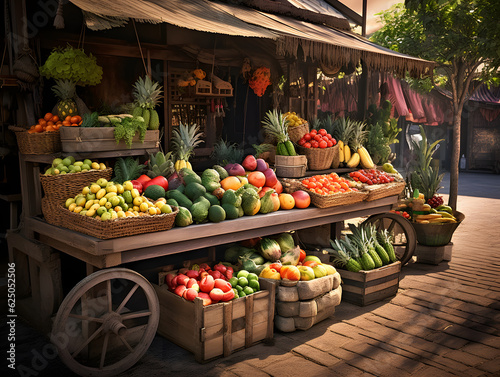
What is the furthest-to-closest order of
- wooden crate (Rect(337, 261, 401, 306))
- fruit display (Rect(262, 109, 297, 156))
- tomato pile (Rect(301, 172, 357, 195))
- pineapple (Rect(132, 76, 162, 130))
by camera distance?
fruit display (Rect(262, 109, 297, 156)), tomato pile (Rect(301, 172, 357, 195)), wooden crate (Rect(337, 261, 401, 306)), pineapple (Rect(132, 76, 162, 130))

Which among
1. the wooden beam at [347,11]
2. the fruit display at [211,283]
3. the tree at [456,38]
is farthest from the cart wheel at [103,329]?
the wooden beam at [347,11]

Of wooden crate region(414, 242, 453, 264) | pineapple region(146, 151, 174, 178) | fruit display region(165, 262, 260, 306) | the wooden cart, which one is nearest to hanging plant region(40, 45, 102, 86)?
the wooden cart

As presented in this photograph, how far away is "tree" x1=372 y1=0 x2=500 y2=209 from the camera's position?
8945 millimetres

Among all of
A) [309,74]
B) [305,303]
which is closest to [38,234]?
[305,303]

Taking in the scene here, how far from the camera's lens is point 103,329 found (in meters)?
4.23

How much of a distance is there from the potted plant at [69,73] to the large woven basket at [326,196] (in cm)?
265

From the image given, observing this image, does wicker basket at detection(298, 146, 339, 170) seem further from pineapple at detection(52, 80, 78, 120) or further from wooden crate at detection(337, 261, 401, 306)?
pineapple at detection(52, 80, 78, 120)

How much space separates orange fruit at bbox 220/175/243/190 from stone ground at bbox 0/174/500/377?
173cm

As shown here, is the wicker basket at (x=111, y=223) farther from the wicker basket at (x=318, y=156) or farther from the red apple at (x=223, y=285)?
the wicker basket at (x=318, y=156)

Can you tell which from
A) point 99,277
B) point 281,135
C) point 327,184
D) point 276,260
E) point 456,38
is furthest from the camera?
point 456,38

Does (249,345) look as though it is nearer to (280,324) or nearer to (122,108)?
(280,324)

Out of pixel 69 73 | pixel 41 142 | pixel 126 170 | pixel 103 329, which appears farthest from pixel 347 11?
pixel 103 329

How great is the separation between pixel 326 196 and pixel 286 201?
1.78ft

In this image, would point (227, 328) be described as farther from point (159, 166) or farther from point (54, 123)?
point (54, 123)
